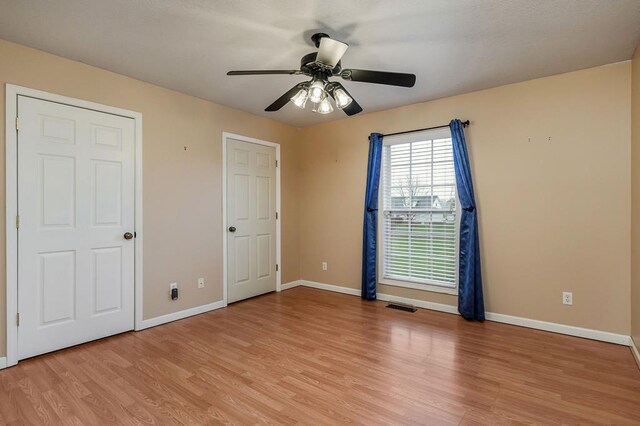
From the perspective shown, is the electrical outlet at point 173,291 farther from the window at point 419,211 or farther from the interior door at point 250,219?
the window at point 419,211

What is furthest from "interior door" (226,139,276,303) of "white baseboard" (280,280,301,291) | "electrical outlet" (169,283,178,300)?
"electrical outlet" (169,283,178,300)

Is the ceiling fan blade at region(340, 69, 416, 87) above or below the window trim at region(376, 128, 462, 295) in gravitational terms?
above

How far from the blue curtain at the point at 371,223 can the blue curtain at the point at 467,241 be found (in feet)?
3.30

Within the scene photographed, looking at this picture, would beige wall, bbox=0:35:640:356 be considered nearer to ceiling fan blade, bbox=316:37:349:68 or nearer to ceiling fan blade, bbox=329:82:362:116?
ceiling fan blade, bbox=329:82:362:116

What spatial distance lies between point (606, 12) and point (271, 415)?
3.37m

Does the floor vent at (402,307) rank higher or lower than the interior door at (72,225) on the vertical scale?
lower

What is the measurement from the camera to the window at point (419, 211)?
151 inches

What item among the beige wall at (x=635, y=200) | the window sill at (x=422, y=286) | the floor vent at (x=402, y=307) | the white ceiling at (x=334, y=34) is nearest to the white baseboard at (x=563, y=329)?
the beige wall at (x=635, y=200)

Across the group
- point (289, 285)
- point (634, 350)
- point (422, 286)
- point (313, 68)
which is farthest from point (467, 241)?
point (289, 285)

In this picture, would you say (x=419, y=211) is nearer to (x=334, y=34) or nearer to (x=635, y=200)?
(x=635, y=200)

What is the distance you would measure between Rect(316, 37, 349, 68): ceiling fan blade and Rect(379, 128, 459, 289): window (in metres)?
2.14

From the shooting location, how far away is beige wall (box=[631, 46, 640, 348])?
2592 millimetres

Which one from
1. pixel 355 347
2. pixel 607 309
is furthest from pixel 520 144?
pixel 355 347

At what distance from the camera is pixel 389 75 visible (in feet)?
7.45
